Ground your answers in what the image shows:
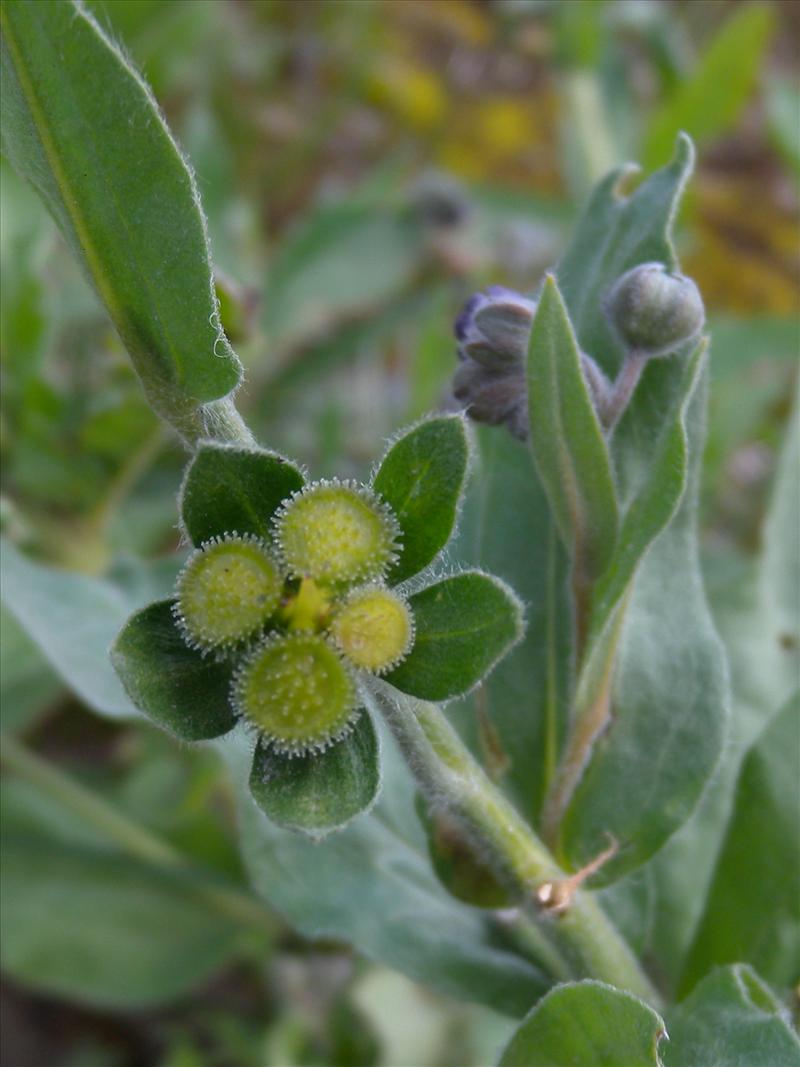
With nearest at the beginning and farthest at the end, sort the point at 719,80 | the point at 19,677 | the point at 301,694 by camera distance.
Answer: the point at 301,694 < the point at 19,677 < the point at 719,80

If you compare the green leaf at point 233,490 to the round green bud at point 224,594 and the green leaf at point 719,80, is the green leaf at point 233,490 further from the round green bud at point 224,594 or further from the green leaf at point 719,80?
A: the green leaf at point 719,80

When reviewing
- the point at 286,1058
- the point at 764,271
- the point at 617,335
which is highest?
the point at 617,335

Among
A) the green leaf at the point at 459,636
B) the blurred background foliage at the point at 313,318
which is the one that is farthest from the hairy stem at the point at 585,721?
the blurred background foliage at the point at 313,318

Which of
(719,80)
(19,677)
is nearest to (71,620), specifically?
(19,677)

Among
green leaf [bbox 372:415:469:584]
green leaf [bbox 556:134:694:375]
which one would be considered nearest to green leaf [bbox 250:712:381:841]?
green leaf [bbox 372:415:469:584]

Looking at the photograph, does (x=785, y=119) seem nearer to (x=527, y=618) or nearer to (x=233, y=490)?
(x=527, y=618)

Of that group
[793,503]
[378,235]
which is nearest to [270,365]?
A: [378,235]

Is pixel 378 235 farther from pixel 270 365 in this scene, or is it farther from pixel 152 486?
pixel 152 486
